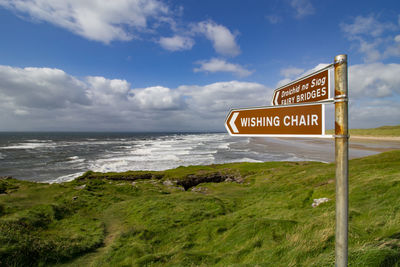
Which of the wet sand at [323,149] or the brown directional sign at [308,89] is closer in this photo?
the brown directional sign at [308,89]

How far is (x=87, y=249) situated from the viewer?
23.4ft

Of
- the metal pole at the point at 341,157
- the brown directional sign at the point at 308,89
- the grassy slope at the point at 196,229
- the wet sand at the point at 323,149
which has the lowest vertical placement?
the wet sand at the point at 323,149

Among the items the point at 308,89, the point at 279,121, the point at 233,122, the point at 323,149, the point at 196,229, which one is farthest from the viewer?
the point at 323,149

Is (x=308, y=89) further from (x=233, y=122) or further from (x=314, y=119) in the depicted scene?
(x=233, y=122)

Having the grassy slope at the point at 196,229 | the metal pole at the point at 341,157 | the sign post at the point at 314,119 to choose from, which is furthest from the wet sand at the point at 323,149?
the metal pole at the point at 341,157

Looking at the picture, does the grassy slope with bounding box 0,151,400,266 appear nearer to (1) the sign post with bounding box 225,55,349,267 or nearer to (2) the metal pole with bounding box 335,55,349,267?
(2) the metal pole with bounding box 335,55,349,267

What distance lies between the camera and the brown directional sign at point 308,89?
247 cm

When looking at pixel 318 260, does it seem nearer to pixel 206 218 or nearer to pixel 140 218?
pixel 206 218

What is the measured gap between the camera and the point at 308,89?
9.31 ft

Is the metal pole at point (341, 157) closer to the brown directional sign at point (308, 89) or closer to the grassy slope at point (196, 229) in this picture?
the brown directional sign at point (308, 89)

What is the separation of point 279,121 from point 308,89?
0.68 metres

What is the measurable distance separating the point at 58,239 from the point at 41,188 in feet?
30.0

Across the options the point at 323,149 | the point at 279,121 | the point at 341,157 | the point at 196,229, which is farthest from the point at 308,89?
the point at 323,149

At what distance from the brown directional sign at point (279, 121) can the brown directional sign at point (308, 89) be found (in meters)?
0.31
